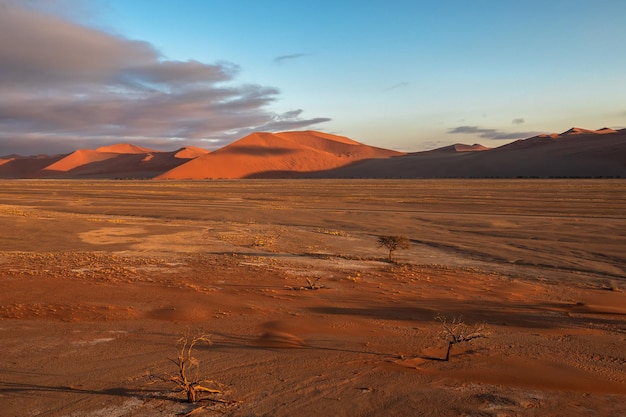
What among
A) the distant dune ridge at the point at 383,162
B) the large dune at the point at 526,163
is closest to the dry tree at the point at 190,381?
the large dune at the point at 526,163

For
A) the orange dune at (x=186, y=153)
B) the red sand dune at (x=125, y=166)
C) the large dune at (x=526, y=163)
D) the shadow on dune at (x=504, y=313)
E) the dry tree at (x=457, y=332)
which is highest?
the orange dune at (x=186, y=153)

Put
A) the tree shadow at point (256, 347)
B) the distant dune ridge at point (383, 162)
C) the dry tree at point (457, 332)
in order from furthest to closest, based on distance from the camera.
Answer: the distant dune ridge at point (383, 162), the tree shadow at point (256, 347), the dry tree at point (457, 332)

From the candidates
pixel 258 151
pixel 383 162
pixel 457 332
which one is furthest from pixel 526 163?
pixel 457 332

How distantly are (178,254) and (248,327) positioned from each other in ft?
23.9

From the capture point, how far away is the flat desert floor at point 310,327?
4.73 meters

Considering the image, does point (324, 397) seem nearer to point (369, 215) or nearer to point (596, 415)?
point (596, 415)

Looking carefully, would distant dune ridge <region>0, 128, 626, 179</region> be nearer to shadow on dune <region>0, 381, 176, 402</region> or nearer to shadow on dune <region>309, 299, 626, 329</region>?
shadow on dune <region>309, 299, 626, 329</region>

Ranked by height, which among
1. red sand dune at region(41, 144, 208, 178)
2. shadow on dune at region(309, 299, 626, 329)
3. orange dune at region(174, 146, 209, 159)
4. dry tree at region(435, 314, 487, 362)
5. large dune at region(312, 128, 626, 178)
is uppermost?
orange dune at region(174, 146, 209, 159)

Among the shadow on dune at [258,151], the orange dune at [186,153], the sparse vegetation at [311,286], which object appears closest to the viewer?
the sparse vegetation at [311,286]

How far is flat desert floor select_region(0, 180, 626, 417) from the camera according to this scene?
473 centimetres

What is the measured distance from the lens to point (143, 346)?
6.22 m

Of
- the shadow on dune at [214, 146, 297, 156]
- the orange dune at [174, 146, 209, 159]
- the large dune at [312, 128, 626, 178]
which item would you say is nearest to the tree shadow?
the large dune at [312, 128, 626, 178]

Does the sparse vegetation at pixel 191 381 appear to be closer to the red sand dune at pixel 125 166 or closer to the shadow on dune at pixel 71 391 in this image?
the shadow on dune at pixel 71 391

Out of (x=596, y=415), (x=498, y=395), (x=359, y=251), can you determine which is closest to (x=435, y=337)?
(x=498, y=395)
